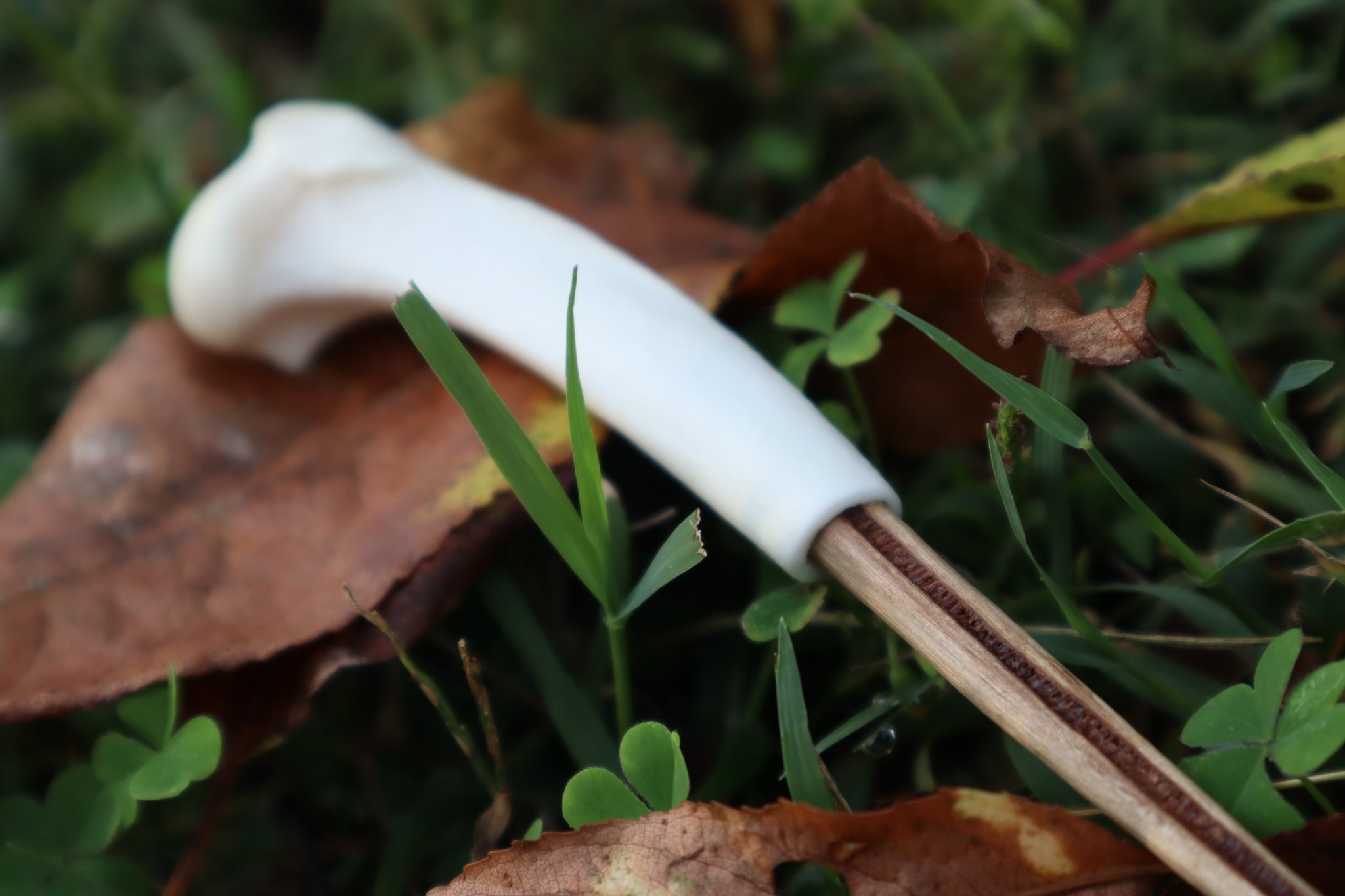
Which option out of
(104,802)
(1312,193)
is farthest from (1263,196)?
(104,802)

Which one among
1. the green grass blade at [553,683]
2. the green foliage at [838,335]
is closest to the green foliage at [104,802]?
the green grass blade at [553,683]

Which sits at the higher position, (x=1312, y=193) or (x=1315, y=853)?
(x=1312, y=193)

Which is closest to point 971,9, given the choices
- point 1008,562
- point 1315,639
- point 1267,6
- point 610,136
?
point 1267,6

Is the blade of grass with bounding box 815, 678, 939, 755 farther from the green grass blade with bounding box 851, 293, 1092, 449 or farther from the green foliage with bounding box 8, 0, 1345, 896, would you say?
the green grass blade with bounding box 851, 293, 1092, 449

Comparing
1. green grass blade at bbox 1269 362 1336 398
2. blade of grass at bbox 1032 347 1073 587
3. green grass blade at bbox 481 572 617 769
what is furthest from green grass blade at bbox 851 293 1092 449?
green grass blade at bbox 481 572 617 769

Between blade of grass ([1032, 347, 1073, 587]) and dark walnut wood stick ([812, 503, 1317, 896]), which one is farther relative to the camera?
blade of grass ([1032, 347, 1073, 587])

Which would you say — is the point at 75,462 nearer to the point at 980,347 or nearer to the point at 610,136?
the point at 610,136

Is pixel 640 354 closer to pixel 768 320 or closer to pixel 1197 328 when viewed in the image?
pixel 768 320
